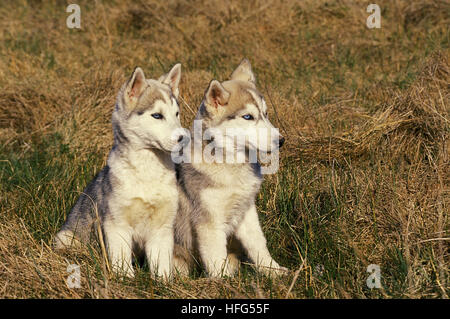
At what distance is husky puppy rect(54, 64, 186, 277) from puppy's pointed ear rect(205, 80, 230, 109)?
295 millimetres

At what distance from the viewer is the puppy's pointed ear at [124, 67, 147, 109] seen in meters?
4.35

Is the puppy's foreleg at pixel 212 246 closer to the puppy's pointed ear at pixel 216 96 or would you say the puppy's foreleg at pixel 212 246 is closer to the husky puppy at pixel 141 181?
the husky puppy at pixel 141 181

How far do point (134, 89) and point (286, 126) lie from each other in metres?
2.57

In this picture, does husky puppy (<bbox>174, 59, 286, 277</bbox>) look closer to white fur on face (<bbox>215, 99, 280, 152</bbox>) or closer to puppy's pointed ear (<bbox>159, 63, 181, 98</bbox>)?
white fur on face (<bbox>215, 99, 280, 152</bbox>)

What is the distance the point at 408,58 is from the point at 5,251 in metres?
6.83

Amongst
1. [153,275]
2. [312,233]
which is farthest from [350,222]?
[153,275]

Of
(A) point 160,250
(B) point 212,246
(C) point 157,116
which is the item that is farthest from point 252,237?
(C) point 157,116

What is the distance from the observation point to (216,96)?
4621 mm

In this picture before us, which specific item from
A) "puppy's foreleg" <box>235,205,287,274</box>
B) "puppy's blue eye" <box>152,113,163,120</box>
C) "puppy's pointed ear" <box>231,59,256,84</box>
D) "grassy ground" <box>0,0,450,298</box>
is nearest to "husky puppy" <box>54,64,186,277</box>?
"puppy's blue eye" <box>152,113,163,120</box>

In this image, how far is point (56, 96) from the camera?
7.75 meters
